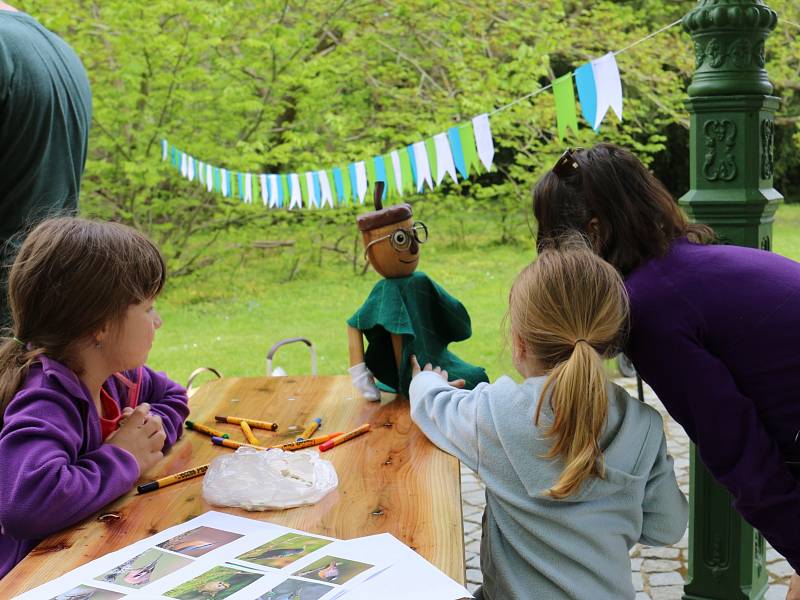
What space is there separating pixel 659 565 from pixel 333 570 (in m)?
2.26

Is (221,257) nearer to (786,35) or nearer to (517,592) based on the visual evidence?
(786,35)

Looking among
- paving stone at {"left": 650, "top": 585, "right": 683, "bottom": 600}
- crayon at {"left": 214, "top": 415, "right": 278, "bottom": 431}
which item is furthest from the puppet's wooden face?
paving stone at {"left": 650, "top": 585, "right": 683, "bottom": 600}

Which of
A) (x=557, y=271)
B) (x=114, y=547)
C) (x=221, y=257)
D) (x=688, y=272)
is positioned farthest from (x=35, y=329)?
(x=221, y=257)

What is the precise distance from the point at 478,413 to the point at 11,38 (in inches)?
66.5

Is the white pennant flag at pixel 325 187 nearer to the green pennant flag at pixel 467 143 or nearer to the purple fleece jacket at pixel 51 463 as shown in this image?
the green pennant flag at pixel 467 143

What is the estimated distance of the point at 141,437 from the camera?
6.07 feet

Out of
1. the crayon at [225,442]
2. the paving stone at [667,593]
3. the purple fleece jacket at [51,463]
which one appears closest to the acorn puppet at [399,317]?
the crayon at [225,442]

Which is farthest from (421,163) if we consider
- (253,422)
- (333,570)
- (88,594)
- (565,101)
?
(88,594)

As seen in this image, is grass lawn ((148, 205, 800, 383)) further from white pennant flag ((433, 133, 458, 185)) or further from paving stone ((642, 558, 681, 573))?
A: white pennant flag ((433, 133, 458, 185))

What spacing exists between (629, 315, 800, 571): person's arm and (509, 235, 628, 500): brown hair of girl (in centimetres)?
9

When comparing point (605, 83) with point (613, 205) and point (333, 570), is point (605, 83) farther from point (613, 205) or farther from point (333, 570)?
point (333, 570)

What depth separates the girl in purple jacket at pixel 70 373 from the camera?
61.0 inches

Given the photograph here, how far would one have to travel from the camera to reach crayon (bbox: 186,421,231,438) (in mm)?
2084

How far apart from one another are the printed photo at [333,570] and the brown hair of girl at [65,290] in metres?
0.72
